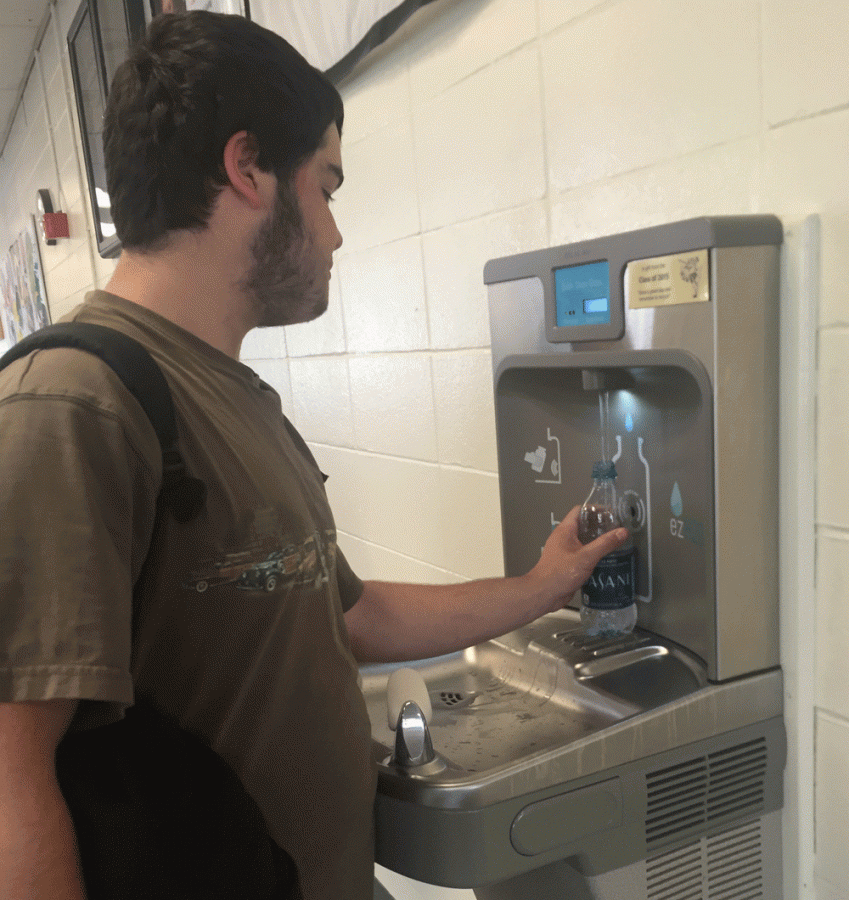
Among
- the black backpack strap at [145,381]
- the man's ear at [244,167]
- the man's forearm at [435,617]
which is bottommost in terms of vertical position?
the man's forearm at [435,617]

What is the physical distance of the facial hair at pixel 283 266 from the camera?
897 millimetres

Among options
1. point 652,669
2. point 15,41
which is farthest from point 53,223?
point 652,669

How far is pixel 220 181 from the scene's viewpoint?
86 cm

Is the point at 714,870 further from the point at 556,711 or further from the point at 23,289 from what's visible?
the point at 23,289

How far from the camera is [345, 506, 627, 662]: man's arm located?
3.51 ft

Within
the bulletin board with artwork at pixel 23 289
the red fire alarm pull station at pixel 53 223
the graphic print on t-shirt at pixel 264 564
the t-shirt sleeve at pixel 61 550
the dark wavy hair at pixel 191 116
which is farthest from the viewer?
the bulletin board with artwork at pixel 23 289

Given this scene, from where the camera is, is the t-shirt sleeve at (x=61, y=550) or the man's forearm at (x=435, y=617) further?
the man's forearm at (x=435, y=617)

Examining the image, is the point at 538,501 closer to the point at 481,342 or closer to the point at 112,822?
the point at 481,342

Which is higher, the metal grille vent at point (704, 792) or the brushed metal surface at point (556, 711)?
the brushed metal surface at point (556, 711)

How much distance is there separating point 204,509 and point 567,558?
0.49 metres

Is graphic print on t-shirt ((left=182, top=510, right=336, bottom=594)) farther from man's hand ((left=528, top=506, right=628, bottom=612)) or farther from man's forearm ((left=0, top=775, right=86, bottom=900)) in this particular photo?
man's hand ((left=528, top=506, right=628, bottom=612))

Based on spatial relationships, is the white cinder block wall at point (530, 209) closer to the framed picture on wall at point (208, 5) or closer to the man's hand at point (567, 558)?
the man's hand at point (567, 558)

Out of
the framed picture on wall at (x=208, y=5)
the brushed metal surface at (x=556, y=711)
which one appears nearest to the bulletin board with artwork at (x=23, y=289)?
the framed picture on wall at (x=208, y=5)

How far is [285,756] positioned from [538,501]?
0.53 metres
